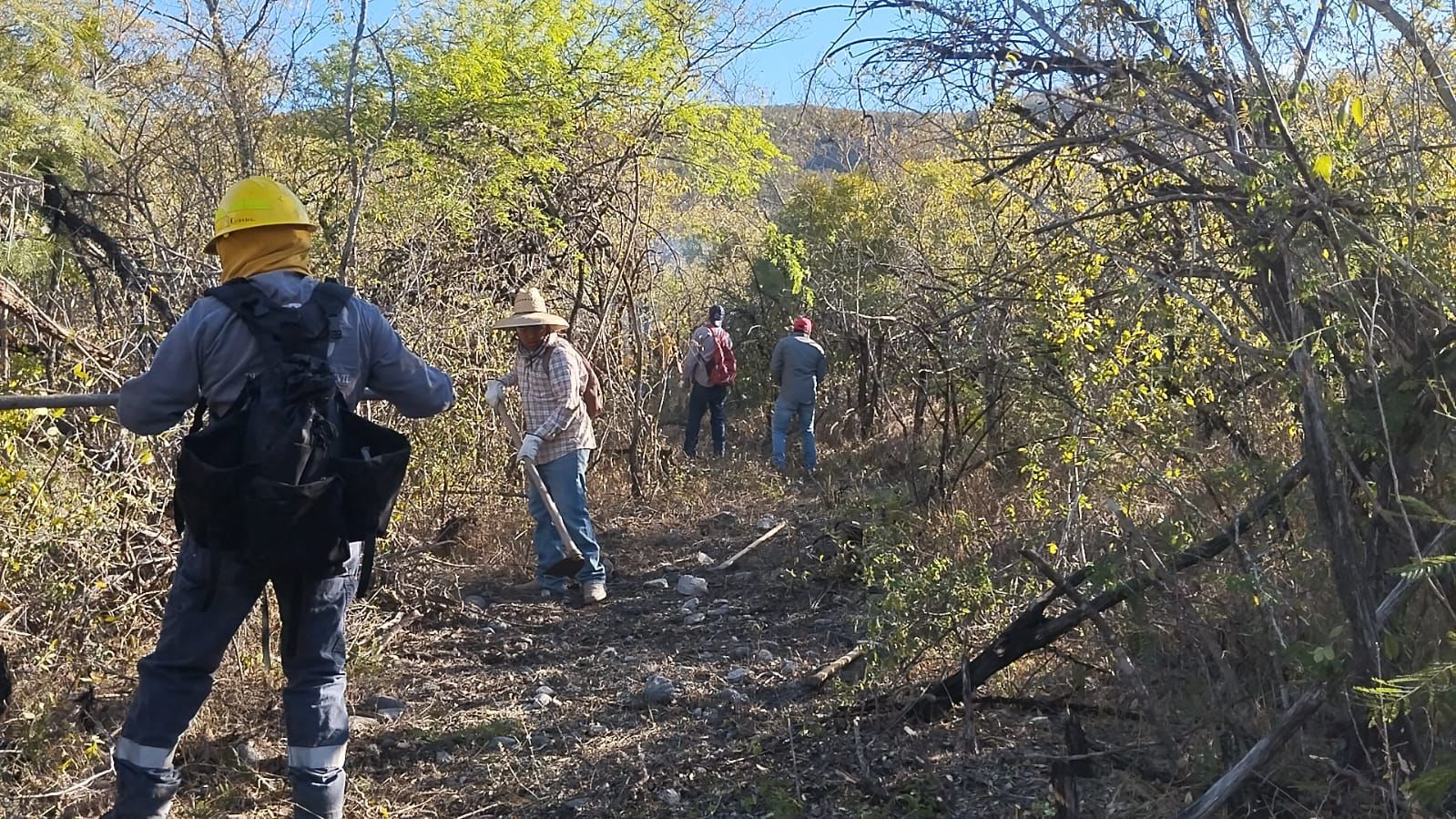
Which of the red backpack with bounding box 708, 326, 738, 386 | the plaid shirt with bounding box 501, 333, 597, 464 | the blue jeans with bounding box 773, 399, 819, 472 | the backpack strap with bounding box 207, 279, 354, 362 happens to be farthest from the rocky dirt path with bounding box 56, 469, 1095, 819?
the red backpack with bounding box 708, 326, 738, 386

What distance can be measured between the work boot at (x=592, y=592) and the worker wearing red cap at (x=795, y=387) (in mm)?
4473

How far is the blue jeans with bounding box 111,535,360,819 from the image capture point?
2.99 metres

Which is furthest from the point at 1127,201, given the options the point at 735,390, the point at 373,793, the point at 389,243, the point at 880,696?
the point at 735,390

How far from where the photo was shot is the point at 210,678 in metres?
3.05

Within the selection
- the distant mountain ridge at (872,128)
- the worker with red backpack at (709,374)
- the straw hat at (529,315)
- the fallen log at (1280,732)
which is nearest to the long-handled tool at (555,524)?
the straw hat at (529,315)

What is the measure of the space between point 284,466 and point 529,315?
11.5ft

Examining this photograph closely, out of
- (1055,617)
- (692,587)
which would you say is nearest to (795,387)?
(692,587)

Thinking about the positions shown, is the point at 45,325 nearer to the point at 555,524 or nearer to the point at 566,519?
the point at 555,524

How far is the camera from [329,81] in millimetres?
6980

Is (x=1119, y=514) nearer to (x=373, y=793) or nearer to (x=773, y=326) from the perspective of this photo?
(x=373, y=793)

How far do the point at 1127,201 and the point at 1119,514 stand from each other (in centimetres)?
94

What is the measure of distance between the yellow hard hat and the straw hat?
3.09 metres

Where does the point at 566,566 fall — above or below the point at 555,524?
below

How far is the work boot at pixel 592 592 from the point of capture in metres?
6.36
